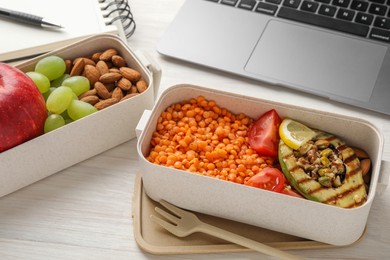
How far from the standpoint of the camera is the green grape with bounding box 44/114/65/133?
0.77 meters

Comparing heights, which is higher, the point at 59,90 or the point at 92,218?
the point at 59,90

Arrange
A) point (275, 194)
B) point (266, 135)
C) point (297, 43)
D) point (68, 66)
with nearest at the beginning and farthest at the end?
point (275, 194) < point (266, 135) < point (68, 66) < point (297, 43)

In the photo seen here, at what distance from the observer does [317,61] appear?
954 millimetres

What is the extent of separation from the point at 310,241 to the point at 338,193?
0.08 m

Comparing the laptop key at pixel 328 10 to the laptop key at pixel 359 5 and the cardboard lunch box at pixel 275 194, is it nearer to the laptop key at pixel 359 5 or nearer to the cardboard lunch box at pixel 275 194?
the laptop key at pixel 359 5

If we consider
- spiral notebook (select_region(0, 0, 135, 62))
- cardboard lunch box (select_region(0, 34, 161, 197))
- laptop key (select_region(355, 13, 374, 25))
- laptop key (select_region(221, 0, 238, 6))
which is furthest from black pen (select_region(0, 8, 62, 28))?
laptop key (select_region(355, 13, 374, 25))

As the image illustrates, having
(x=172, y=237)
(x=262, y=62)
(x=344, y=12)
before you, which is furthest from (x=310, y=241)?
(x=344, y=12)

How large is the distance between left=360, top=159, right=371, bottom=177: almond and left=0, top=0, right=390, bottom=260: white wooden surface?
7 centimetres

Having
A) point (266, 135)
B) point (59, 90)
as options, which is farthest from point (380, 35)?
point (59, 90)

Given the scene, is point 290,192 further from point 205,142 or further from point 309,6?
point 309,6

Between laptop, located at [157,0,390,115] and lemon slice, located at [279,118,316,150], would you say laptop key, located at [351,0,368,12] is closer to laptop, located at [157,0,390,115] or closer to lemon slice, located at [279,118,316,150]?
laptop, located at [157,0,390,115]

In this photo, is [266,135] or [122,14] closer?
[266,135]

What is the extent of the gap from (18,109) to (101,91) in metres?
0.14

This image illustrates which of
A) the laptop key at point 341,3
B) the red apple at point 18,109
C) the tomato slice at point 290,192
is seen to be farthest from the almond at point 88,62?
the laptop key at point 341,3
